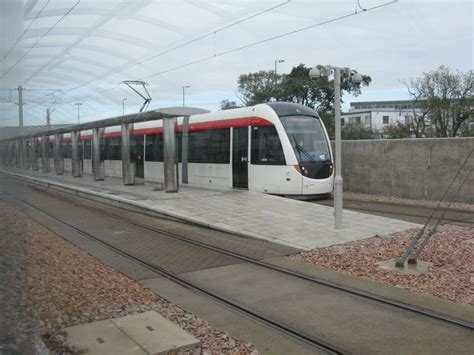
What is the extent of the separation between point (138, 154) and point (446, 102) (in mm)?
20940

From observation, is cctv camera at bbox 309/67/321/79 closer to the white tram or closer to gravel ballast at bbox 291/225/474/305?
gravel ballast at bbox 291/225/474/305

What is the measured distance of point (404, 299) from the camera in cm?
571

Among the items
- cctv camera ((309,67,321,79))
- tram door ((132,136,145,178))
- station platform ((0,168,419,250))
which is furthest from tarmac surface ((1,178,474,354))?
tram door ((132,136,145,178))

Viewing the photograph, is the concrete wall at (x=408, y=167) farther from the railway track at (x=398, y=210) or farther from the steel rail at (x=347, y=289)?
the steel rail at (x=347, y=289)

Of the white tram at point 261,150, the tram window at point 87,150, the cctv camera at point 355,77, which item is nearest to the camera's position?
the cctv camera at point 355,77

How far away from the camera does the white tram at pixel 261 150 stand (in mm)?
15555

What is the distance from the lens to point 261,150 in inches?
635

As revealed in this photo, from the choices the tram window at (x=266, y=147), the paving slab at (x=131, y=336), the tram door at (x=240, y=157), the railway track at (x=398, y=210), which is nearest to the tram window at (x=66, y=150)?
the tram door at (x=240, y=157)

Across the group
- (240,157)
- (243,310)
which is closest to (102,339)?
(243,310)

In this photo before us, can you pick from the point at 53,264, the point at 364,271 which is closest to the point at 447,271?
the point at 364,271

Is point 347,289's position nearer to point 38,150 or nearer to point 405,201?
point 405,201

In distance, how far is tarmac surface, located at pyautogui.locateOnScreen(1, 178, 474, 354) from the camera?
4.43 meters

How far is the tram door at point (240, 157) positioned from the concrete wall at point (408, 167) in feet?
14.9

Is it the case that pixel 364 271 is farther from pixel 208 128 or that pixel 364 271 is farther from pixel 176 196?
pixel 208 128
